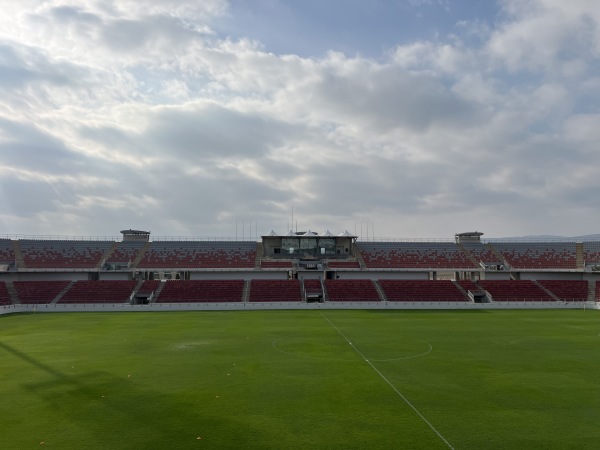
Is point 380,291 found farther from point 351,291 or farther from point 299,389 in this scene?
point 299,389

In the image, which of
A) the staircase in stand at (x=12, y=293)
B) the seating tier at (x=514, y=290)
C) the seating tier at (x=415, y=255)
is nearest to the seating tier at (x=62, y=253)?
the staircase in stand at (x=12, y=293)

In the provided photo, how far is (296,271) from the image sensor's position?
6738 centimetres

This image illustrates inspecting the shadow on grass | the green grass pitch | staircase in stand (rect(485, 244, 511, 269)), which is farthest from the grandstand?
the shadow on grass

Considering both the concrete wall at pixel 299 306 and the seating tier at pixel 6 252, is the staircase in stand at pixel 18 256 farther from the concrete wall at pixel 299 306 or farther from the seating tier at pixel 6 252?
the concrete wall at pixel 299 306

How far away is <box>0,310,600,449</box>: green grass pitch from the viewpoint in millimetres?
12922

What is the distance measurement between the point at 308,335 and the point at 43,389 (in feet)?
60.0

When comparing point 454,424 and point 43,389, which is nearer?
point 454,424

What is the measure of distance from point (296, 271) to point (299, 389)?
4963 centimetres

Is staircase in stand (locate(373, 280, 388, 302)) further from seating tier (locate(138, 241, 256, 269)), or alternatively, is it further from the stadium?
seating tier (locate(138, 241, 256, 269))

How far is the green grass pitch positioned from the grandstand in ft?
78.5

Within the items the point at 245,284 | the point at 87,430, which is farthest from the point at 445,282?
the point at 87,430

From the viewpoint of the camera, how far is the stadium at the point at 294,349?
1357 centimetres

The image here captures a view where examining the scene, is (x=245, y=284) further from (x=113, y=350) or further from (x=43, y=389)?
(x=43, y=389)

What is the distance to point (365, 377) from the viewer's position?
19.7 meters
